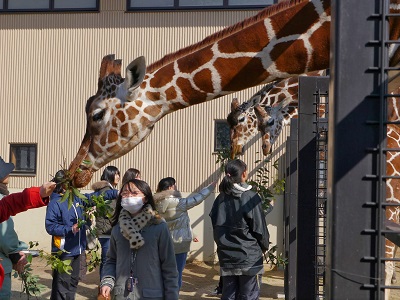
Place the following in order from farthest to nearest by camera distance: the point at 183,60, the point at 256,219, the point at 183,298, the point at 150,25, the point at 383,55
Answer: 1. the point at 150,25
2. the point at 183,298
3. the point at 256,219
4. the point at 183,60
5. the point at 383,55

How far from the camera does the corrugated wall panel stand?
1380cm

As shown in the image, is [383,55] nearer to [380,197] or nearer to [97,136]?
[380,197]

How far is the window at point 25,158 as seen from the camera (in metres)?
14.5

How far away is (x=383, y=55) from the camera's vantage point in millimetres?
2020

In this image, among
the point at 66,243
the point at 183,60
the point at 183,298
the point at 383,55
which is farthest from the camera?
the point at 183,298

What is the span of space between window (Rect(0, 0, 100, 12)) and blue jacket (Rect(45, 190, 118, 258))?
692 centimetres

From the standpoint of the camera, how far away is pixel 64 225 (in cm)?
824

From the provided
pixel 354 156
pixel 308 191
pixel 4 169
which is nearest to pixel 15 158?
pixel 4 169

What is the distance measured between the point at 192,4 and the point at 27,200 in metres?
10.2

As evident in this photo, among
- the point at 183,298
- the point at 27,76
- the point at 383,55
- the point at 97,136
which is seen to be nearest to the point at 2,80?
the point at 27,76

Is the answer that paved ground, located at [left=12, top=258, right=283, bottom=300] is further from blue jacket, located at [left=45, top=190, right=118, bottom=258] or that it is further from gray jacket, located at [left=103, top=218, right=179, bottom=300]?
gray jacket, located at [left=103, top=218, right=179, bottom=300]

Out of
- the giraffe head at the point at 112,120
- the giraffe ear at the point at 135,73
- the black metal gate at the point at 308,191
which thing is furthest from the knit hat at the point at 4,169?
the black metal gate at the point at 308,191

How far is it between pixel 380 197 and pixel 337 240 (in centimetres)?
18

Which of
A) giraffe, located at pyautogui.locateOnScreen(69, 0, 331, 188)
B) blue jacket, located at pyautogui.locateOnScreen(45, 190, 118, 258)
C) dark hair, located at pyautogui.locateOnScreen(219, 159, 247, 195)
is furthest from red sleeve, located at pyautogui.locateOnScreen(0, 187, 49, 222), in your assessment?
blue jacket, located at pyautogui.locateOnScreen(45, 190, 118, 258)
